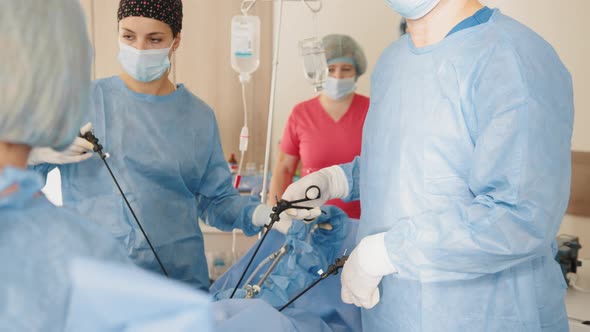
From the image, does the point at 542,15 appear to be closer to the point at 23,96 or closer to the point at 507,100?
the point at 507,100

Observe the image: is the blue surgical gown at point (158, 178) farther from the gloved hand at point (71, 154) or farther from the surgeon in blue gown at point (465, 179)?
the surgeon in blue gown at point (465, 179)

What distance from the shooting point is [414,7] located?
1.08 meters

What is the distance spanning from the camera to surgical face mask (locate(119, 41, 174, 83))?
1.46m

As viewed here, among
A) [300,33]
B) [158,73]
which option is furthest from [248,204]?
[300,33]

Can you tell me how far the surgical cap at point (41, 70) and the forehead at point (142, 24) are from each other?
0.84 m

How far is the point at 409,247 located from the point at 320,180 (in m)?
0.47

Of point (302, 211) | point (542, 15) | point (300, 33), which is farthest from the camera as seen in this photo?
point (300, 33)

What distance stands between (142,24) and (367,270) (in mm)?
903

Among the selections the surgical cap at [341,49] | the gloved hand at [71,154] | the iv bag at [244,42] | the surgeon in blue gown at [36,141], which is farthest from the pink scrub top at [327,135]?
the surgeon in blue gown at [36,141]

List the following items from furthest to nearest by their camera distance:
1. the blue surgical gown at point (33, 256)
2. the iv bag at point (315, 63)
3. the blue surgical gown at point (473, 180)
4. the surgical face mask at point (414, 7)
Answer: the iv bag at point (315, 63) → the surgical face mask at point (414, 7) → the blue surgical gown at point (473, 180) → the blue surgical gown at point (33, 256)

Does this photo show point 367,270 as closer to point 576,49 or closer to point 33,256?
point 33,256

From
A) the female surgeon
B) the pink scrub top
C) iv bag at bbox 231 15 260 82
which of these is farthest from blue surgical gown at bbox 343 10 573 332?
the pink scrub top

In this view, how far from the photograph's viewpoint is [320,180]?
1378 millimetres

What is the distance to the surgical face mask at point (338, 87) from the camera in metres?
2.43
